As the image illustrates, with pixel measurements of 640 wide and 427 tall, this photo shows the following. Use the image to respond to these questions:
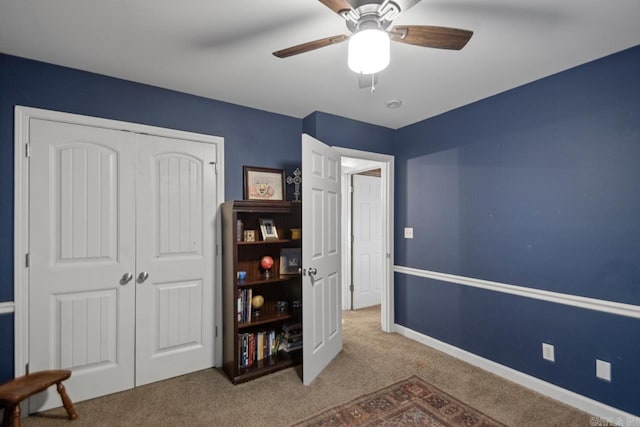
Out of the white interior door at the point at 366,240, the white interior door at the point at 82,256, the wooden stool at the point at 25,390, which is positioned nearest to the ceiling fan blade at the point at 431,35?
the white interior door at the point at 82,256

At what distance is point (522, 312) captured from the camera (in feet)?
8.38

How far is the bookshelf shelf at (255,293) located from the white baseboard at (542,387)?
1.48 meters

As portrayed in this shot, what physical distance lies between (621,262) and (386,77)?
2056mm

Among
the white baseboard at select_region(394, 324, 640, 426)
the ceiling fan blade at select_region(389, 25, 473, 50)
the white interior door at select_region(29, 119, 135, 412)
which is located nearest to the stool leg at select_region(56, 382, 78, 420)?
the white interior door at select_region(29, 119, 135, 412)

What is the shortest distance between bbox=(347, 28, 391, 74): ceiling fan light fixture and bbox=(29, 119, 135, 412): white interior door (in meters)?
1.99

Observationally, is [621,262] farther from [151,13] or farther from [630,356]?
[151,13]

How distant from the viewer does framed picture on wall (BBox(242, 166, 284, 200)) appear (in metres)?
3.02

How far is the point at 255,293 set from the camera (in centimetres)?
300

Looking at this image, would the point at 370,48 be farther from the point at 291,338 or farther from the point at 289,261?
the point at 291,338

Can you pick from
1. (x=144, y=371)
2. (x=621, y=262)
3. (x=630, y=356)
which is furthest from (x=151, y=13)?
(x=630, y=356)

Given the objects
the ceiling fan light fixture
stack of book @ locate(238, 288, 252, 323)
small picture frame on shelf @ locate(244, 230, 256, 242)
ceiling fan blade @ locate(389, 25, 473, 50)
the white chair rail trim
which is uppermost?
ceiling fan blade @ locate(389, 25, 473, 50)

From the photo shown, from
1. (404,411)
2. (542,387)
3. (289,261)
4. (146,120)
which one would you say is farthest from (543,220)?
(146,120)

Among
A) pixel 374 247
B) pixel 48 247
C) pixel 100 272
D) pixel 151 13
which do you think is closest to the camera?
pixel 151 13

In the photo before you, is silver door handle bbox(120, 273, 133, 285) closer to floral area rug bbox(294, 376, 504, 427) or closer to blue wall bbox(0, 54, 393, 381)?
blue wall bbox(0, 54, 393, 381)
